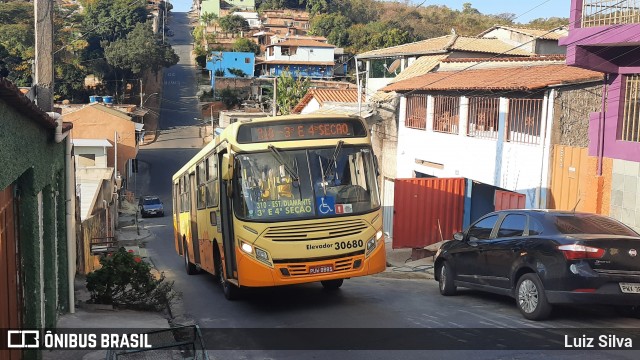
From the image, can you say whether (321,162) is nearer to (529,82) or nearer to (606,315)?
(606,315)

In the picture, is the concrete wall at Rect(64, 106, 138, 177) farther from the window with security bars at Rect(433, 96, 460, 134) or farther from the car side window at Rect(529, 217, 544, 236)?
the car side window at Rect(529, 217, 544, 236)

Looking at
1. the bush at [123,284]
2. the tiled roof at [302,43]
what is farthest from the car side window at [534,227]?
the tiled roof at [302,43]

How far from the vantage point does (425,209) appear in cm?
2338

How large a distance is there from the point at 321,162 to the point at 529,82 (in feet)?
29.4

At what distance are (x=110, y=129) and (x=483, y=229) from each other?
164 feet

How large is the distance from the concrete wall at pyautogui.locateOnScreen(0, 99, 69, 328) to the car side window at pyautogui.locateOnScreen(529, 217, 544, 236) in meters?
7.00

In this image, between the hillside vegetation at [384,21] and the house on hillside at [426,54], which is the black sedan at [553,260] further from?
the hillside vegetation at [384,21]

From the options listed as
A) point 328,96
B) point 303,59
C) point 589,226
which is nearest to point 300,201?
point 589,226

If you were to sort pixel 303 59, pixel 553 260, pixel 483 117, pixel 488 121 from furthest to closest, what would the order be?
pixel 303 59
pixel 483 117
pixel 488 121
pixel 553 260

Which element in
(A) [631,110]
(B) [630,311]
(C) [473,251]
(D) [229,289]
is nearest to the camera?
(B) [630,311]

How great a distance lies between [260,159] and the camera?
456 inches

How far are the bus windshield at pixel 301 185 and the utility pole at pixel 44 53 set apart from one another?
3.25m

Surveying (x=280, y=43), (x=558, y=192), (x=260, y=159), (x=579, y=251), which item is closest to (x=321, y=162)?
(x=260, y=159)

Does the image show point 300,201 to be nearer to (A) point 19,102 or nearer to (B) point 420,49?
(A) point 19,102
